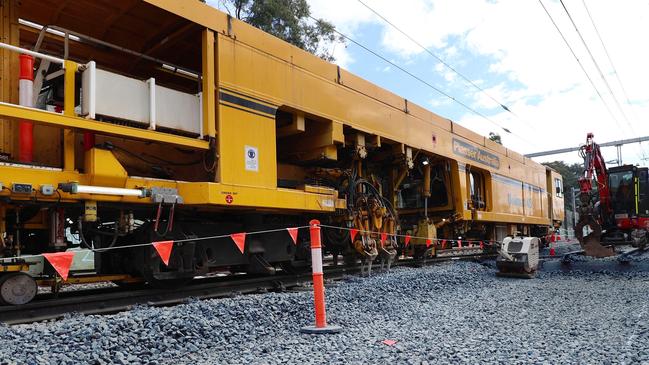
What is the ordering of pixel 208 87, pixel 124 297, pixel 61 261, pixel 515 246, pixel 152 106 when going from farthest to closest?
pixel 515 246
pixel 208 87
pixel 124 297
pixel 152 106
pixel 61 261

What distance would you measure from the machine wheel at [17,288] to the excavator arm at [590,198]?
1176 centimetres

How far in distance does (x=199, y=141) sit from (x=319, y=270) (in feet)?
6.80

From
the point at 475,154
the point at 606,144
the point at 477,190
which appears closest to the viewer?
the point at 475,154

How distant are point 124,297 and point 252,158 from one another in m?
2.24

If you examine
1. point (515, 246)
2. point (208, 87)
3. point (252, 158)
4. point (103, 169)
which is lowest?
point (515, 246)

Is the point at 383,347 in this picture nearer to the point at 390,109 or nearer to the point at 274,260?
the point at 274,260

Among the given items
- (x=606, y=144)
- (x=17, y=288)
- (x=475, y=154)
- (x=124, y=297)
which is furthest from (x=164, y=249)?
(x=606, y=144)

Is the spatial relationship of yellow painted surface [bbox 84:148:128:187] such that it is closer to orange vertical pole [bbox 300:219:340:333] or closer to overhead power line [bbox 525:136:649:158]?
orange vertical pole [bbox 300:219:340:333]

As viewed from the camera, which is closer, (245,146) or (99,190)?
(99,190)

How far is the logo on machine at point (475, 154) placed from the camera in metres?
12.3

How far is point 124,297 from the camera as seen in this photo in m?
5.48

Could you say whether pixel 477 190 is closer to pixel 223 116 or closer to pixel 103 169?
pixel 223 116

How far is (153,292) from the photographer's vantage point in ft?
19.0

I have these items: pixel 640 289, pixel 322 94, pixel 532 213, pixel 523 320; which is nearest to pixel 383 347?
pixel 523 320
